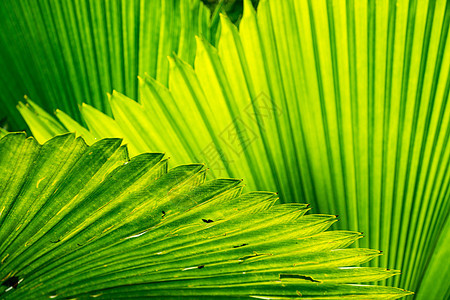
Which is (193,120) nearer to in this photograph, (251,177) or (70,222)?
(251,177)

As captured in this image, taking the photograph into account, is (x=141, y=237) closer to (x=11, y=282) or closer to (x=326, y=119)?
(x=11, y=282)

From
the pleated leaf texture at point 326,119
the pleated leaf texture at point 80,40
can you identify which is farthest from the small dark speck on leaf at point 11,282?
the pleated leaf texture at point 80,40

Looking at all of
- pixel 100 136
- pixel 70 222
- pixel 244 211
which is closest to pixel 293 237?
pixel 244 211

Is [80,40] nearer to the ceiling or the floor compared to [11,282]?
nearer to the ceiling

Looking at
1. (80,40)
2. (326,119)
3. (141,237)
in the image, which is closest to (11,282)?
→ (141,237)

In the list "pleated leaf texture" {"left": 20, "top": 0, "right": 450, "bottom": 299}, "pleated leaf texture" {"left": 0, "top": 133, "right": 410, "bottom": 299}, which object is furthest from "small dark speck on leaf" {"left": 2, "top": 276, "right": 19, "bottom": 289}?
"pleated leaf texture" {"left": 20, "top": 0, "right": 450, "bottom": 299}

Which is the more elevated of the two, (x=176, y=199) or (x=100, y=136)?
(x=100, y=136)

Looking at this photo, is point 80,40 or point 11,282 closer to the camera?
point 11,282
